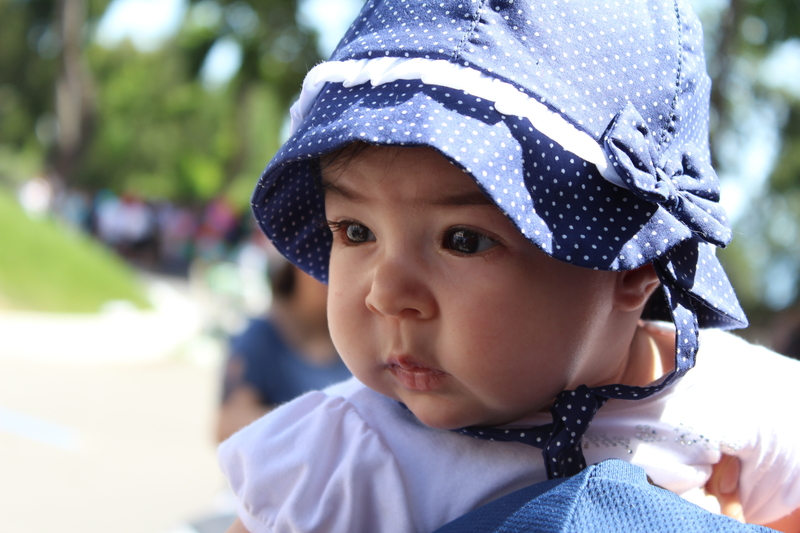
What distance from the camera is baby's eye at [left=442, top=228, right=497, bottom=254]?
3.74 ft

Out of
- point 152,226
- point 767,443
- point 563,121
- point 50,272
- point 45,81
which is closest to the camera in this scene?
point 563,121

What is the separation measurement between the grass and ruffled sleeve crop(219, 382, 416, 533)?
10654 mm

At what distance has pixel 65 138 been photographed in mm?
24328

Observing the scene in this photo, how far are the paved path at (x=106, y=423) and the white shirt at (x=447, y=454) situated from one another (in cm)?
411

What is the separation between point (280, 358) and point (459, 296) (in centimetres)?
263

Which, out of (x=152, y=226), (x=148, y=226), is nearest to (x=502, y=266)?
(x=148, y=226)

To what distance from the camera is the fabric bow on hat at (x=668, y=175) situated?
3.58 ft

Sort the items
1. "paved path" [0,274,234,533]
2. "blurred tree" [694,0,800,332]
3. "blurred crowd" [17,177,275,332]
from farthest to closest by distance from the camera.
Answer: "blurred crowd" [17,177,275,332] < "blurred tree" [694,0,800,332] < "paved path" [0,274,234,533]

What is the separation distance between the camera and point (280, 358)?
3652 mm

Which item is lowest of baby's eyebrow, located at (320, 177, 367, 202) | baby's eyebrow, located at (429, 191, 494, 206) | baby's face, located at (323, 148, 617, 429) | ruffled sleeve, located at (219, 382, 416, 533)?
ruffled sleeve, located at (219, 382, 416, 533)

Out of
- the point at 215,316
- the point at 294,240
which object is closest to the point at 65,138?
the point at 215,316

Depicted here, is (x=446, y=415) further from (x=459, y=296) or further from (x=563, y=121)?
(x=563, y=121)

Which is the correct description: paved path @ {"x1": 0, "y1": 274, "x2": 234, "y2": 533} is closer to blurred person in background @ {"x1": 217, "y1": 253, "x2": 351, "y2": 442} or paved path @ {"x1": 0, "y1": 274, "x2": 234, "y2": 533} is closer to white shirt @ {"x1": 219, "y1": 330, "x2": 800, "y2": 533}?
blurred person in background @ {"x1": 217, "y1": 253, "x2": 351, "y2": 442}

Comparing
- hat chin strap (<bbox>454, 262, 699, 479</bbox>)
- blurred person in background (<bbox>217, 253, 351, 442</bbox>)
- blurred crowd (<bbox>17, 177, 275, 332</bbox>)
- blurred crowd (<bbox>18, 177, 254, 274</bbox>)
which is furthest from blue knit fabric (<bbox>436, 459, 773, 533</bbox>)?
blurred crowd (<bbox>18, 177, 254, 274</bbox>)
